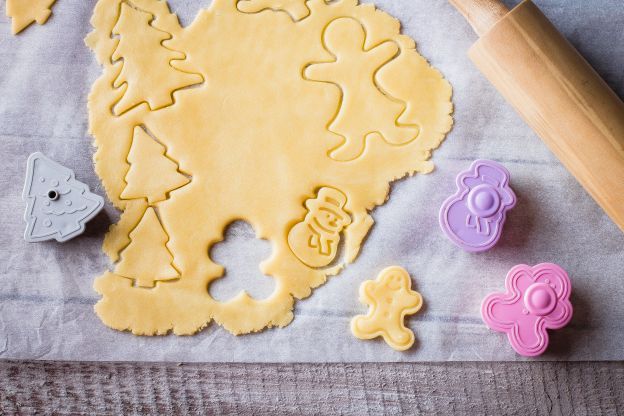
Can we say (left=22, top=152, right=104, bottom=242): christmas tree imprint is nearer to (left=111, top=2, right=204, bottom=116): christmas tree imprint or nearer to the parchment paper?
the parchment paper

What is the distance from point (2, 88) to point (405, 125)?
69 cm

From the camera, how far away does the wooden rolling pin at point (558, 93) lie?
42.1 inches

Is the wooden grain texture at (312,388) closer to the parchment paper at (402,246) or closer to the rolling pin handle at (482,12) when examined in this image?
the parchment paper at (402,246)

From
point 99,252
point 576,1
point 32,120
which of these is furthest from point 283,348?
point 576,1

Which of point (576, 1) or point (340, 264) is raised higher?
point (576, 1)

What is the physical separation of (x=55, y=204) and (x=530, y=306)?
0.75 meters

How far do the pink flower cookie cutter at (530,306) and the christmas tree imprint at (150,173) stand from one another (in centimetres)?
53

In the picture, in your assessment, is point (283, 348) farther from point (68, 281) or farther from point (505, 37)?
point (505, 37)

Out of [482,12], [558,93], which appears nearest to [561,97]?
[558,93]

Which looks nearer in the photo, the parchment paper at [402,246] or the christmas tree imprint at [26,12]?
the parchment paper at [402,246]

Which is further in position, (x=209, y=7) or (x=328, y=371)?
(x=209, y=7)

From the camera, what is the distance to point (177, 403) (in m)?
1.09

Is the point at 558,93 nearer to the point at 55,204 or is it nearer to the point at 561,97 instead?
the point at 561,97

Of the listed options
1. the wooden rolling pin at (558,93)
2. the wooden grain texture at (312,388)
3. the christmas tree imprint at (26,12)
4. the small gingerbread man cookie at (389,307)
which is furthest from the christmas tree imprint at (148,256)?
the wooden rolling pin at (558,93)
